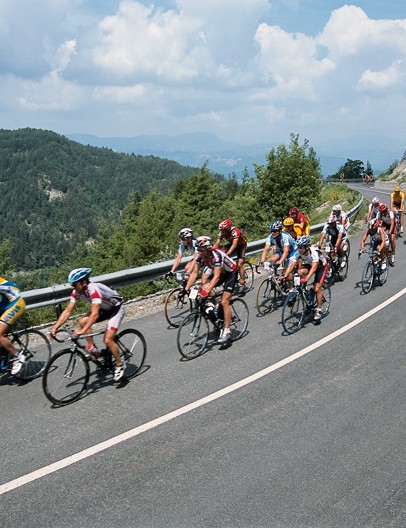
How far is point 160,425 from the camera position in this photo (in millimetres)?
6180

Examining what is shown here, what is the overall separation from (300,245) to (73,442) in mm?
6071

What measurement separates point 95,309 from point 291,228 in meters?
6.86

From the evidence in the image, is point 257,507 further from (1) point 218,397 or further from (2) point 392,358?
(2) point 392,358

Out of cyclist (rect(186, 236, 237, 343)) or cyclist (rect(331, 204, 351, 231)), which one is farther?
cyclist (rect(331, 204, 351, 231))

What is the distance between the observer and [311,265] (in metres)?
10.6

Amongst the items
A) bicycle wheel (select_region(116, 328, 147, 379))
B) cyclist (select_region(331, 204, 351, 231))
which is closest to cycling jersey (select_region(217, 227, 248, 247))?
cyclist (select_region(331, 204, 351, 231))

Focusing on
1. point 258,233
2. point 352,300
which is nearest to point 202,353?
point 352,300

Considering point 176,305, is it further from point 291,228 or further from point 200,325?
point 291,228

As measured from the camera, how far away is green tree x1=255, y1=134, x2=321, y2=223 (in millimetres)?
31406

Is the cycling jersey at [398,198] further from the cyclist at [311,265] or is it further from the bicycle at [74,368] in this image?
the bicycle at [74,368]

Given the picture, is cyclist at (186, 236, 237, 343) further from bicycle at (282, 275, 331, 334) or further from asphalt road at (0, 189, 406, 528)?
bicycle at (282, 275, 331, 334)

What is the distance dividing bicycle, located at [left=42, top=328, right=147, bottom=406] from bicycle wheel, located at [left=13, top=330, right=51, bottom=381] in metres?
1.05

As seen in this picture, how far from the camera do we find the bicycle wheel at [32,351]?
25.6ft

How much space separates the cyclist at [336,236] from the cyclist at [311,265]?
10.2ft
